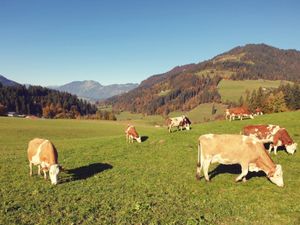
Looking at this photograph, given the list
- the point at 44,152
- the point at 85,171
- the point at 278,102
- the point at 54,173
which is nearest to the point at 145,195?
the point at 54,173

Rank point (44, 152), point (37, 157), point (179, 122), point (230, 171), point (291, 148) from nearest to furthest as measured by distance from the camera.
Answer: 1. point (44, 152)
2. point (37, 157)
3. point (230, 171)
4. point (291, 148)
5. point (179, 122)

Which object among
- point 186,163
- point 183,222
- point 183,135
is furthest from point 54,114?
point 183,222

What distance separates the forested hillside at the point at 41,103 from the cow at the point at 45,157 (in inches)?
5595

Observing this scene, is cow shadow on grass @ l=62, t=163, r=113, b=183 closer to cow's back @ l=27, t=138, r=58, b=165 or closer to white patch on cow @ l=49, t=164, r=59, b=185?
white patch on cow @ l=49, t=164, r=59, b=185

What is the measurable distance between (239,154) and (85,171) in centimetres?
1141

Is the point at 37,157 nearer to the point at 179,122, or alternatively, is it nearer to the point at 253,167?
the point at 253,167

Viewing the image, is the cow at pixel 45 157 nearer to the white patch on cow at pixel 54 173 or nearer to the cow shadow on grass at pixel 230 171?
the white patch on cow at pixel 54 173

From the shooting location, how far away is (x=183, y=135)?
34750mm

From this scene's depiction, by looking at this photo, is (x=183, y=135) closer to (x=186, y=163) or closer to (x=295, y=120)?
(x=186, y=163)

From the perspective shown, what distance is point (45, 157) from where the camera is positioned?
18.9 meters

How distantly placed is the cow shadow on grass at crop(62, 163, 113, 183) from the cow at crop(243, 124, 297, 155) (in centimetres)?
1333

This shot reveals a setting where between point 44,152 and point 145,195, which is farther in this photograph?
point 44,152

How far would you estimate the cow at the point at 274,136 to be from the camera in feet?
79.9

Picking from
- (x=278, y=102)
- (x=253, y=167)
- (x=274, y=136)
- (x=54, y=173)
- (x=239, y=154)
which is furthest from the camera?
(x=278, y=102)
